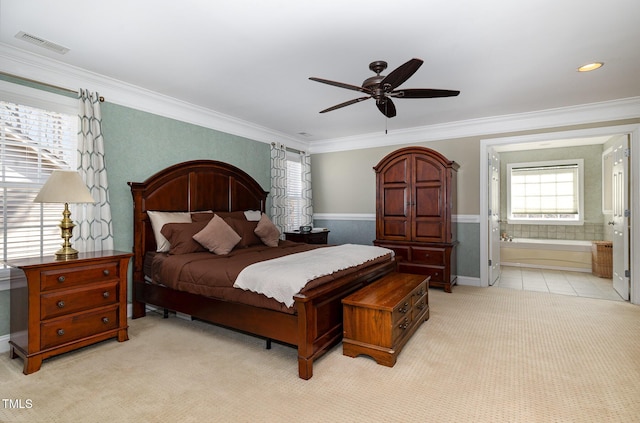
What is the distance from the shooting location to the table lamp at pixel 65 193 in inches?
106

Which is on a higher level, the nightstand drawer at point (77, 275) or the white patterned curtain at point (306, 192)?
the white patterned curtain at point (306, 192)

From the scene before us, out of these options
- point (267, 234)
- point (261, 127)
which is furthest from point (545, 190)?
point (267, 234)

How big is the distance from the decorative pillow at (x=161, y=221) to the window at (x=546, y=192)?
7013mm

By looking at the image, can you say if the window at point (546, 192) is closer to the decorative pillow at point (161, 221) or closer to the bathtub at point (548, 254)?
the bathtub at point (548, 254)

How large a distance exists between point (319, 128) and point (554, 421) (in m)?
4.86

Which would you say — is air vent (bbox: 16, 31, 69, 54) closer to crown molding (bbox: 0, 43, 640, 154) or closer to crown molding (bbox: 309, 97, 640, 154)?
crown molding (bbox: 0, 43, 640, 154)

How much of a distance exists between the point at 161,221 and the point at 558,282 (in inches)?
241

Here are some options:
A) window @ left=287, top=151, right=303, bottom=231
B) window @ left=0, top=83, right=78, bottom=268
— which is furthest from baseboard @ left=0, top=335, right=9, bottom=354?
window @ left=287, top=151, right=303, bottom=231

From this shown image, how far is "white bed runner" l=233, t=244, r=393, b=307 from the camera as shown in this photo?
2.48m

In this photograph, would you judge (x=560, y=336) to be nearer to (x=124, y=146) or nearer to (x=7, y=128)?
(x=124, y=146)

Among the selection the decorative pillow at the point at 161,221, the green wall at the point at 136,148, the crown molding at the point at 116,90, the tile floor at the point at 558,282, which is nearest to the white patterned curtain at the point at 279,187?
the crown molding at the point at 116,90

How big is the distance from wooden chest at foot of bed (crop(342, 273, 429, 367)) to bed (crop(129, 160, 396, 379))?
144 mm

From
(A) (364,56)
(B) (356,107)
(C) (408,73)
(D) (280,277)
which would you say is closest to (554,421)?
(D) (280,277)

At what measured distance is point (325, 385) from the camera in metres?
2.33
